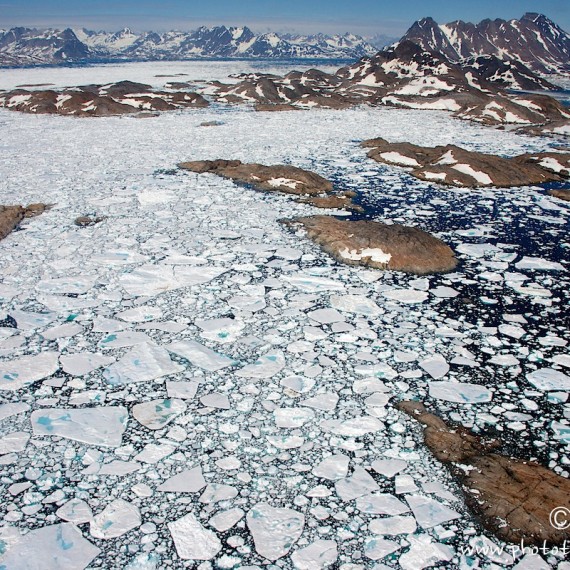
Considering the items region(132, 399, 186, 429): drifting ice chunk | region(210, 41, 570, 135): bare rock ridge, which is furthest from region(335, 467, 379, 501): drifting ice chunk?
region(210, 41, 570, 135): bare rock ridge

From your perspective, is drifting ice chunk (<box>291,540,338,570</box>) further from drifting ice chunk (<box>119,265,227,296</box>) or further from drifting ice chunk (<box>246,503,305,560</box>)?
drifting ice chunk (<box>119,265,227,296</box>)

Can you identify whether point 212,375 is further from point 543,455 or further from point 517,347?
point 517,347

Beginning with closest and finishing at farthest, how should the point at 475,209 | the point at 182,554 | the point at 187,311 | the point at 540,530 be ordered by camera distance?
1. the point at 182,554
2. the point at 540,530
3. the point at 187,311
4. the point at 475,209

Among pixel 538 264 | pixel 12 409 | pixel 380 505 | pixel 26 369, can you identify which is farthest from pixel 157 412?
pixel 538 264

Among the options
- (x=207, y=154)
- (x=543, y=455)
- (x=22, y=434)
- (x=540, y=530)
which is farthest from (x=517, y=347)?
(x=207, y=154)

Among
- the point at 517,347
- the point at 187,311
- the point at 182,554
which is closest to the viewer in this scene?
the point at 182,554

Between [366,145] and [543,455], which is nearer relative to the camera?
[543,455]
